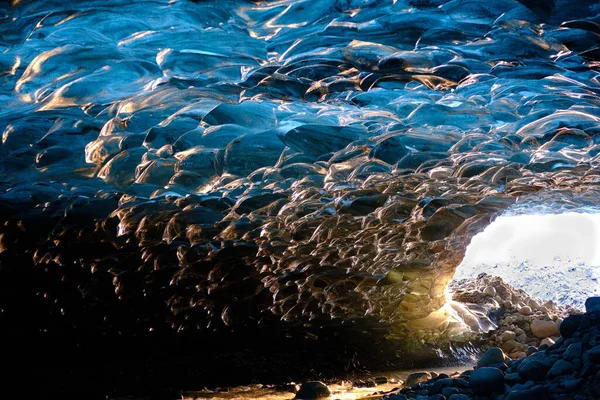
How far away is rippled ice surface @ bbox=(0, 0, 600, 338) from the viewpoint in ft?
11.4

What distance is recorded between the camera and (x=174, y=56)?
3795mm

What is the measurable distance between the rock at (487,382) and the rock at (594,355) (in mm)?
909

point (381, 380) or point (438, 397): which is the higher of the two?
point (438, 397)

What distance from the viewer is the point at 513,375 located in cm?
529

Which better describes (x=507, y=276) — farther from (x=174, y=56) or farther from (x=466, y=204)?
(x=174, y=56)

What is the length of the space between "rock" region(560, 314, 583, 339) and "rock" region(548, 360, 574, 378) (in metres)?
0.54

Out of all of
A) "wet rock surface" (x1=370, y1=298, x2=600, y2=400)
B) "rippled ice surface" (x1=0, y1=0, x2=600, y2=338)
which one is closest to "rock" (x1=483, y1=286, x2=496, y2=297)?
"rippled ice surface" (x1=0, y1=0, x2=600, y2=338)

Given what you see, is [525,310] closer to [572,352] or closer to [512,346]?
[512,346]

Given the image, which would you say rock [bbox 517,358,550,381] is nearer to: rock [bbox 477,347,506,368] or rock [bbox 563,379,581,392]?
rock [bbox 563,379,581,392]

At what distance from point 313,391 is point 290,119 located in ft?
14.5

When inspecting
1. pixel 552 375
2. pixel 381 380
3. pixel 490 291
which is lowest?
pixel 490 291

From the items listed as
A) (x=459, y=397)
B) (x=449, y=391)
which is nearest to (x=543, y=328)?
(x=449, y=391)

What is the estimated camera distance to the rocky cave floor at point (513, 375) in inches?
181

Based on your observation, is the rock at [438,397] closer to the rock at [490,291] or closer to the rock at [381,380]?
the rock at [381,380]
